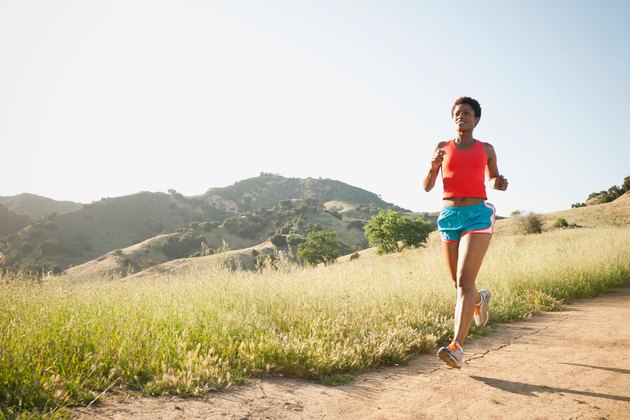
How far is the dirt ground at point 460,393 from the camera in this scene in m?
2.75

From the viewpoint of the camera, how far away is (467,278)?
372 centimetres

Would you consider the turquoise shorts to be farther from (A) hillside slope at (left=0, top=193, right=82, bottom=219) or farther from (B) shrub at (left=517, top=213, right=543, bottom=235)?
(A) hillside slope at (left=0, top=193, right=82, bottom=219)

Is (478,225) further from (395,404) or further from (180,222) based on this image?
(180,222)

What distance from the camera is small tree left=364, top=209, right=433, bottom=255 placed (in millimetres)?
39344

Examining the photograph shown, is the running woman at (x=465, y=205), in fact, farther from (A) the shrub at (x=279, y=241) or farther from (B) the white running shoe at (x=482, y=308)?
(A) the shrub at (x=279, y=241)

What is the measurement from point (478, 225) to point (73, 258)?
8457 centimetres

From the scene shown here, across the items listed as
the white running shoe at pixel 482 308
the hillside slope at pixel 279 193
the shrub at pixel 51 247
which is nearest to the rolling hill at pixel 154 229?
the shrub at pixel 51 247

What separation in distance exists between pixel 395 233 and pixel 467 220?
36.2 m

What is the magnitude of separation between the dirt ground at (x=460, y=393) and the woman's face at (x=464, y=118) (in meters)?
2.62

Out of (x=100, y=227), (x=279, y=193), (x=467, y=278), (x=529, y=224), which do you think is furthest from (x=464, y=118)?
→ (x=279, y=193)

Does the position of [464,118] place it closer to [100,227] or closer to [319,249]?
[319,249]

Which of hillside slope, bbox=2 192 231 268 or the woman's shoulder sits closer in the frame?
the woman's shoulder

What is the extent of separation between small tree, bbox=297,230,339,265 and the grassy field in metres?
40.2

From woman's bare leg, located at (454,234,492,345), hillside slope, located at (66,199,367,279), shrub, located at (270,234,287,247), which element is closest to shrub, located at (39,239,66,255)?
hillside slope, located at (66,199,367,279)
